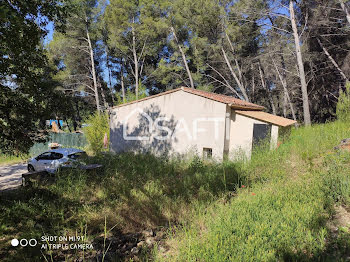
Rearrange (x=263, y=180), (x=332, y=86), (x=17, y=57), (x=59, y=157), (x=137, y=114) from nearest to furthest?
(x=17, y=57) → (x=263, y=180) → (x=59, y=157) → (x=137, y=114) → (x=332, y=86)

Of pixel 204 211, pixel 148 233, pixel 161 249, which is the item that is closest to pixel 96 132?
pixel 148 233

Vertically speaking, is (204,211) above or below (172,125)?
below

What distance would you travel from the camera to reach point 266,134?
31.4ft

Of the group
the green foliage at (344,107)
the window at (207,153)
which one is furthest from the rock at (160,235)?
the green foliage at (344,107)

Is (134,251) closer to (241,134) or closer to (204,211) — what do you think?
(204,211)

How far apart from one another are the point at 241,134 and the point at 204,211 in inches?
267

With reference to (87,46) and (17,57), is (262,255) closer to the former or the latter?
(17,57)

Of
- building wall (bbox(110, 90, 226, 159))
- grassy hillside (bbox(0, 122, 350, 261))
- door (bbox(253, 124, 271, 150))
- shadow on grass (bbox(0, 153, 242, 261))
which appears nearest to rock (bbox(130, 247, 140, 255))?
grassy hillside (bbox(0, 122, 350, 261))

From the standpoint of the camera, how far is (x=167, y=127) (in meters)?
11.9

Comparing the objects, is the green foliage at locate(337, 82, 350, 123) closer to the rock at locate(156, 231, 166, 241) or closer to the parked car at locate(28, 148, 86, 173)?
the rock at locate(156, 231, 166, 241)

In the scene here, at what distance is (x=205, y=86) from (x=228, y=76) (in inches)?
123

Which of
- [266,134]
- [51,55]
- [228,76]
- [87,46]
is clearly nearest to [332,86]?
[228,76]

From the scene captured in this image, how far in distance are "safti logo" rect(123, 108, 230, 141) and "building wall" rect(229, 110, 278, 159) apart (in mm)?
430

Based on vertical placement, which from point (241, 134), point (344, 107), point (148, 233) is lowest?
point (148, 233)
